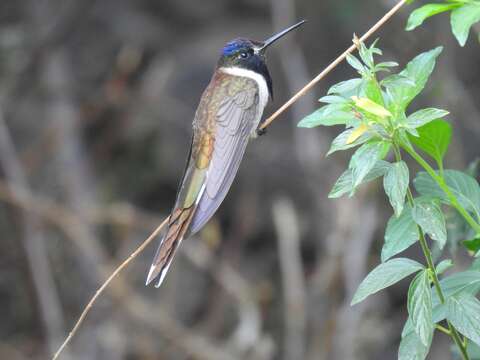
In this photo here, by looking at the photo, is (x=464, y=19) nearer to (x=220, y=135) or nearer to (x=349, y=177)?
(x=349, y=177)

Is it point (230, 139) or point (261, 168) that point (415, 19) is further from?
point (261, 168)

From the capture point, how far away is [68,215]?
20.5 ft

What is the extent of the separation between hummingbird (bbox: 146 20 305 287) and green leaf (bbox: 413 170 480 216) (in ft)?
3.35

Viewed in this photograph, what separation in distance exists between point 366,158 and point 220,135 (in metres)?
2.04

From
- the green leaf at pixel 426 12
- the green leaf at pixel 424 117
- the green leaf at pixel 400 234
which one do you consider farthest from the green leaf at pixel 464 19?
the green leaf at pixel 400 234

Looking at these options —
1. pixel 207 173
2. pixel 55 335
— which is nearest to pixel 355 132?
pixel 207 173

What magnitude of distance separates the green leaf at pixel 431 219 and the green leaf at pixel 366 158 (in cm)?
15

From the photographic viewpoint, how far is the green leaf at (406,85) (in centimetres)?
178

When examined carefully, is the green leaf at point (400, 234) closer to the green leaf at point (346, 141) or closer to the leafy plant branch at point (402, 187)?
the leafy plant branch at point (402, 187)

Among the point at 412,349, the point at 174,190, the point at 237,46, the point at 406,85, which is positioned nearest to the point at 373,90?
the point at 406,85

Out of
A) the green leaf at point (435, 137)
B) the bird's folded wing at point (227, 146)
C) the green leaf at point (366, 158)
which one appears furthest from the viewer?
the bird's folded wing at point (227, 146)

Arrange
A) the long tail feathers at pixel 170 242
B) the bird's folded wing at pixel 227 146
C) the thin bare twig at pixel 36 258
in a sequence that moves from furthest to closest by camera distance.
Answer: the thin bare twig at pixel 36 258 < the bird's folded wing at pixel 227 146 < the long tail feathers at pixel 170 242

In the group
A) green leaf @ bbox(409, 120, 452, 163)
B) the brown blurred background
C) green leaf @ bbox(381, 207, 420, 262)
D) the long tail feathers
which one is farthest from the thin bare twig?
green leaf @ bbox(381, 207, 420, 262)

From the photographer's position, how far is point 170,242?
291 cm
